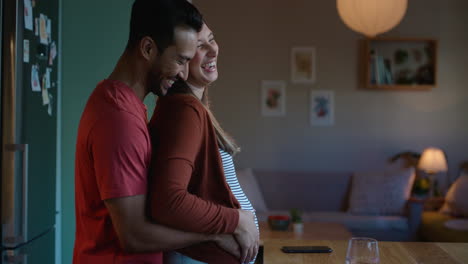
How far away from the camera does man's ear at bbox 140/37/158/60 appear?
44.8 inches

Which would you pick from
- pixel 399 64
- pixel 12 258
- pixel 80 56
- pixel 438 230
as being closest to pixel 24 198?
pixel 12 258

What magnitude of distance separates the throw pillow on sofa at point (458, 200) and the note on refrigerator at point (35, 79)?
3683 millimetres

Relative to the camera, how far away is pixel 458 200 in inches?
181

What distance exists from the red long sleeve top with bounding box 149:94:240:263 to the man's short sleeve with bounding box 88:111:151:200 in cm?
6

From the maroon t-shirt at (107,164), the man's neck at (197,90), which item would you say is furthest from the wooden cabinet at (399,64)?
the maroon t-shirt at (107,164)

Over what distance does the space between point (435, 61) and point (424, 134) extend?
74 cm

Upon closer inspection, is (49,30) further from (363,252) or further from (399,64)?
(399,64)

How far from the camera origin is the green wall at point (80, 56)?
2.67 m

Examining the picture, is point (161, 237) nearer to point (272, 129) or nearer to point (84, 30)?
point (84, 30)

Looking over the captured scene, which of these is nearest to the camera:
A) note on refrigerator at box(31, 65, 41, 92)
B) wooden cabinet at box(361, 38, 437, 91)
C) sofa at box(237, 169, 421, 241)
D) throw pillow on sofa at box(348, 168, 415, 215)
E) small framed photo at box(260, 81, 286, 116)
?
note on refrigerator at box(31, 65, 41, 92)

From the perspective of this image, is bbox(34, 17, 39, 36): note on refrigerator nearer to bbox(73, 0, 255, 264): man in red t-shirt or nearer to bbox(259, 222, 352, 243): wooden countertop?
bbox(73, 0, 255, 264): man in red t-shirt

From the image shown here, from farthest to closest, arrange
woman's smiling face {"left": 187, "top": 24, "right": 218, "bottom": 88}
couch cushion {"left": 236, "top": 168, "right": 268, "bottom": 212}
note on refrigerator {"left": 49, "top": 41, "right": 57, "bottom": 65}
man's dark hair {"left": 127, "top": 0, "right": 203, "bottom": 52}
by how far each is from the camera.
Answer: couch cushion {"left": 236, "top": 168, "right": 268, "bottom": 212} → note on refrigerator {"left": 49, "top": 41, "right": 57, "bottom": 65} → woman's smiling face {"left": 187, "top": 24, "right": 218, "bottom": 88} → man's dark hair {"left": 127, "top": 0, "right": 203, "bottom": 52}

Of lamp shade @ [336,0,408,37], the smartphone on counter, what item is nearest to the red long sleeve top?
the smartphone on counter

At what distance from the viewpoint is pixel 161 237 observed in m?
1.11
